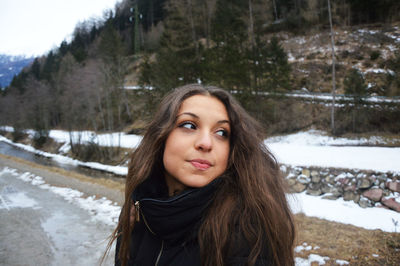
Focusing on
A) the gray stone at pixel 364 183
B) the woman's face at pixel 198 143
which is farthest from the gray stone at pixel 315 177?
the woman's face at pixel 198 143

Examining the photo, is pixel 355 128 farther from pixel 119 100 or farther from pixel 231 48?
pixel 119 100

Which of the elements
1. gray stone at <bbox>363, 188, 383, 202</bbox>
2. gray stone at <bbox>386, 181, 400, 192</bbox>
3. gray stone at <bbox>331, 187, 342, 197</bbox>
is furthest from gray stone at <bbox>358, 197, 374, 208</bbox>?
gray stone at <bbox>386, 181, 400, 192</bbox>

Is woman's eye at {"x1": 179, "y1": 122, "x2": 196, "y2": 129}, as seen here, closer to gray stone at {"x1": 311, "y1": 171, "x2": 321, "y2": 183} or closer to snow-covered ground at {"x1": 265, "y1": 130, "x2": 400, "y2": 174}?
snow-covered ground at {"x1": 265, "y1": 130, "x2": 400, "y2": 174}

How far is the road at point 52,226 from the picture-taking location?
15.8ft

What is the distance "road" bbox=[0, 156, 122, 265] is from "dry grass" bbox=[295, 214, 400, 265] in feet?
13.4

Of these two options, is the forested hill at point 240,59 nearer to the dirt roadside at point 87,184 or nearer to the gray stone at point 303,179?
the gray stone at point 303,179

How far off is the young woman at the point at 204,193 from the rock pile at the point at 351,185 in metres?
6.29

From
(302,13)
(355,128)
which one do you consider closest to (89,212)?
(355,128)

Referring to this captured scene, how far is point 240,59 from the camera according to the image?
17.1 m

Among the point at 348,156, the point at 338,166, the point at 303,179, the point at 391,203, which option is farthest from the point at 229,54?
the point at 391,203

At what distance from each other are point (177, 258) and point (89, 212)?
7456mm

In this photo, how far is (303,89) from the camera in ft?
73.1

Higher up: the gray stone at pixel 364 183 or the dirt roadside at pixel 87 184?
the gray stone at pixel 364 183

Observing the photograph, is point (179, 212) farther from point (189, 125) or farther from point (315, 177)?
point (315, 177)
